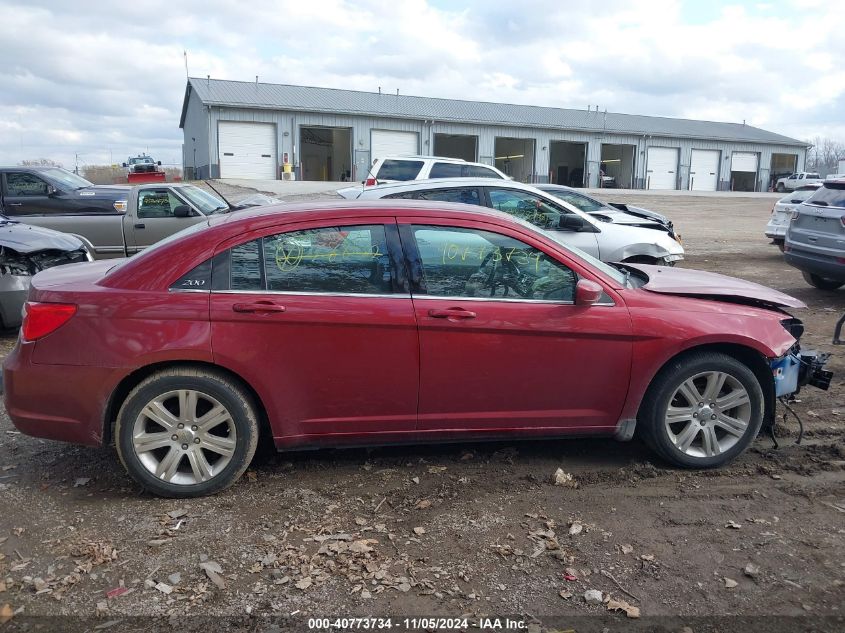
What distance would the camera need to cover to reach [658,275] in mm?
4965

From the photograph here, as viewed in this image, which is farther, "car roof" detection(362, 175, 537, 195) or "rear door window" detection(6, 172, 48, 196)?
"rear door window" detection(6, 172, 48, 196)

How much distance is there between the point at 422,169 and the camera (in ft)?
44.5

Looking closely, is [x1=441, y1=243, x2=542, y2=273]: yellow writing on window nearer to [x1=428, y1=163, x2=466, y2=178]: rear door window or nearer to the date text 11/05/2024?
the date text 11/05/2024

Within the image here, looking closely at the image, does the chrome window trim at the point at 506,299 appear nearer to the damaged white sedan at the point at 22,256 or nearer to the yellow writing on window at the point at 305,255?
the yellow writing on window at the point at 305,255

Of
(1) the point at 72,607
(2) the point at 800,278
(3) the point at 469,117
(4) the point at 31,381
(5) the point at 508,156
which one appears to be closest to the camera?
(1) the point at 72,607

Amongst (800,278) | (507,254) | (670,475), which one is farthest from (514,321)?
(800,278)

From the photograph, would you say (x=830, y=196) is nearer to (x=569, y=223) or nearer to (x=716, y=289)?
(x=569, y=223)

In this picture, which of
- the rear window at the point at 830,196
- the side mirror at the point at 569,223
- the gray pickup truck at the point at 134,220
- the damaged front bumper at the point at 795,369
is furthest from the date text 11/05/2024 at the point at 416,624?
the gray pickup truck at the point at 134,220

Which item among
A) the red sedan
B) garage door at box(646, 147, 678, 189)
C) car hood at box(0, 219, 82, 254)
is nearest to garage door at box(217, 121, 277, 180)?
garage door at box(646, 147, 678, 189)

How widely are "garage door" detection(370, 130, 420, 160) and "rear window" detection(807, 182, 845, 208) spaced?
32486mm

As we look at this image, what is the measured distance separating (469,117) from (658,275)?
133ft

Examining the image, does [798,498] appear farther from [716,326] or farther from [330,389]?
[330,389]

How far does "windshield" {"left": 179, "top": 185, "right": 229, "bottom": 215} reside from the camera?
12398 millimetres

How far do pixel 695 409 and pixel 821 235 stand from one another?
6820 millimetres
